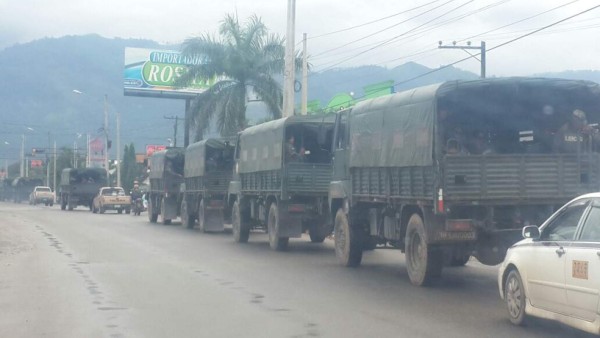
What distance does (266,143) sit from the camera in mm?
23797

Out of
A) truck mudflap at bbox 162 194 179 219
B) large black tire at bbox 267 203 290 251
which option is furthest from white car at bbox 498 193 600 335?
truck mudflap at bbox 162 194 179 219

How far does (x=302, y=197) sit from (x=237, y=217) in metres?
4.65

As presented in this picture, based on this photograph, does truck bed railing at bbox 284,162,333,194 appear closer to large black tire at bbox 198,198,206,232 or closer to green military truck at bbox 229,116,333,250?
green military truck at bbox 229,116,333,250

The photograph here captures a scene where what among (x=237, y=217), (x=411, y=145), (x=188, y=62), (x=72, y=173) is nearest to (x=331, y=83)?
(x=72, y=173)

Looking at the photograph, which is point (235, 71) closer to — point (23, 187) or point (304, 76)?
point (304, 76)

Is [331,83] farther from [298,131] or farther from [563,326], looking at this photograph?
[563,326]

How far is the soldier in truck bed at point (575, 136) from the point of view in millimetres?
14328

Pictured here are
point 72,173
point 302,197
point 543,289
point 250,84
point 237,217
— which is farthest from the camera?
point 72,173

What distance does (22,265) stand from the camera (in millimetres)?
19359

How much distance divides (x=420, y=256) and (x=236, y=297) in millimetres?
2938

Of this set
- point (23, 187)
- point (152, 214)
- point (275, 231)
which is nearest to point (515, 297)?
point (275, 231)

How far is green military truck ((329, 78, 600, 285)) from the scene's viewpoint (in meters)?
13.6

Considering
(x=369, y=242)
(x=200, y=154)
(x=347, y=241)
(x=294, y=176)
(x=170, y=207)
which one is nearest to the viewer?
(x=369, y=242)

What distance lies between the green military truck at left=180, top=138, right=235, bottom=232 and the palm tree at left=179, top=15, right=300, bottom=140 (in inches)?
422
